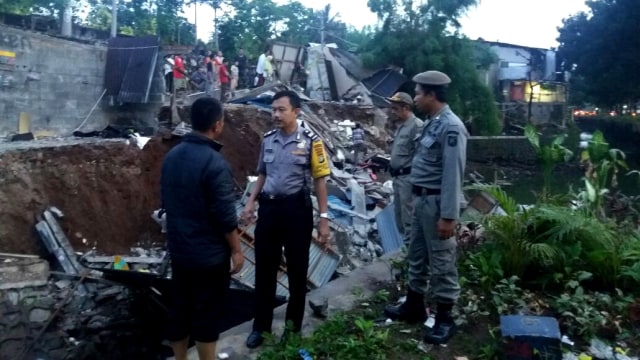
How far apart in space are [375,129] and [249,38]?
555 inches

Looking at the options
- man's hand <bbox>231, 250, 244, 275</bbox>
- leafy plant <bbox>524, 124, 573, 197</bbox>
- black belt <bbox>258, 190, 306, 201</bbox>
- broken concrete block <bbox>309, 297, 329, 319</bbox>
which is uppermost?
leafy plant <bbox>524, 124, 573, 197</bbox>

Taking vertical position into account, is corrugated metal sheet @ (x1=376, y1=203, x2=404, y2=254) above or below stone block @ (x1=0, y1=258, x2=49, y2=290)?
above

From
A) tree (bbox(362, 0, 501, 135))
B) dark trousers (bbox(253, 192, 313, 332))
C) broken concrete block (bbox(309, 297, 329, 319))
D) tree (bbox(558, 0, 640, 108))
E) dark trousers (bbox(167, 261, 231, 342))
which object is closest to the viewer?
dark trousers (bbox(167, 261, 231, 342))

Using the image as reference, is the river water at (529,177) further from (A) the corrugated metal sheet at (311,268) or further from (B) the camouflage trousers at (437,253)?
(B) the camouflage trousers at (437,253)

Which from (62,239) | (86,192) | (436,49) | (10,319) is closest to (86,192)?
(86,192)

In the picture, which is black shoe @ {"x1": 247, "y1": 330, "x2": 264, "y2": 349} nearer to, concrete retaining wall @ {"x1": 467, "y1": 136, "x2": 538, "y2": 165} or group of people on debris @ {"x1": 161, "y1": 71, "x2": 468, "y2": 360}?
group of people on debris @ {"x1": 161, "y1": 71, "x2": 468, "y2": 360}

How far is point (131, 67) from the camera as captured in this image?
14156 millimetres

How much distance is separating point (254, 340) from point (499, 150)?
21.6m

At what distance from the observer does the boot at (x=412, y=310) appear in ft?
13.6

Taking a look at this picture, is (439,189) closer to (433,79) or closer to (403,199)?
(433,79)

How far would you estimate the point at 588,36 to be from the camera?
32.2 meters

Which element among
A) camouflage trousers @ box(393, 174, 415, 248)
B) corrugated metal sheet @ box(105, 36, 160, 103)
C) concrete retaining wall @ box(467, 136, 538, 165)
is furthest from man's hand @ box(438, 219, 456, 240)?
concrete retaining wall @ box(467, 136, 538, 165)

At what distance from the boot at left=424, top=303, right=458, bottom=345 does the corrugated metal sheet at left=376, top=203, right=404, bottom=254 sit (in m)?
3.07

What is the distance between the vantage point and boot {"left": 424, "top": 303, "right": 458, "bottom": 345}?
381cm
